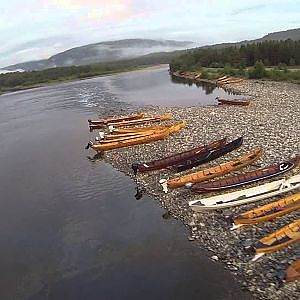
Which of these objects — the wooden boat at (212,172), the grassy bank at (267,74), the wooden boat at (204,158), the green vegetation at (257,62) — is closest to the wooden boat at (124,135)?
the wooden boat at (204,158)

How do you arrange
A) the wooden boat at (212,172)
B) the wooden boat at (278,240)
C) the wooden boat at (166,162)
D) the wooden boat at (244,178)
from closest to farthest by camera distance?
the wooden boat at (278,240) → the wooden boat at (244,178) → the wooden boat at (212,172) → the wooden boat at (166,162)

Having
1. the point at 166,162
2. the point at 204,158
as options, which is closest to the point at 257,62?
the point at 204,158

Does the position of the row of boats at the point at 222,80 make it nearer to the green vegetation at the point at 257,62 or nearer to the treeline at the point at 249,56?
the green vegetation at the point at 257,62

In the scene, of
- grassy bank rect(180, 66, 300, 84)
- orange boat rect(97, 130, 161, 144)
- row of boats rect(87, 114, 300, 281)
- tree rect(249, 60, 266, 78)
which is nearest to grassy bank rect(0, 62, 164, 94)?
grassy bank rect(180, 66, 300, 84)

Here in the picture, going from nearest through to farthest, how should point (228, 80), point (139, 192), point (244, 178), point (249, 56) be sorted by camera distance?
point (244, 178) < point (139, 192) < point (228, 80) < point (249, 56)

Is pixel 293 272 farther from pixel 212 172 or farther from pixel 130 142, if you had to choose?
pixel 130 142

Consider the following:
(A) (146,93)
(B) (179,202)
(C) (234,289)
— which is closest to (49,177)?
(B) (179,202)
